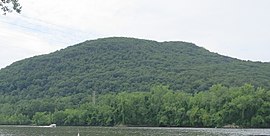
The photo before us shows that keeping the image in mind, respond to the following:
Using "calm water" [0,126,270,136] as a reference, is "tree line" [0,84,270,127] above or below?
above

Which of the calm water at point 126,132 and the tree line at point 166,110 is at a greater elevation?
the tree line at point 166,110

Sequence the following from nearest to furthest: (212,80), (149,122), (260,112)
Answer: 1. (260,112)
2. (149,122)
3. (212,80)

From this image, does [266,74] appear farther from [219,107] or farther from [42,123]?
[42,123]

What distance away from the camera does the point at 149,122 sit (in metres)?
148

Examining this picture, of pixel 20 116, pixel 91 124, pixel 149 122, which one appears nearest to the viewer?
pixel 149 122

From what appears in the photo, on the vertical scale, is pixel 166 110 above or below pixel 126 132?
above

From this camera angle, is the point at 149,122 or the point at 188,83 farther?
the point at 188,83

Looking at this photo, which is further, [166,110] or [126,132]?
[166,110]

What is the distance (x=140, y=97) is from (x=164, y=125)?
13597mm

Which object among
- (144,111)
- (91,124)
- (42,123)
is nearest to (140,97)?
(144,111)

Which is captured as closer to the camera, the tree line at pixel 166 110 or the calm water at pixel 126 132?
the calm water at pixel 126 132

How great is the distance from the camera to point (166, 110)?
143 meters

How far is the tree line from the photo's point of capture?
128625mm

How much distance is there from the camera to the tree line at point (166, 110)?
12862 centimetres
